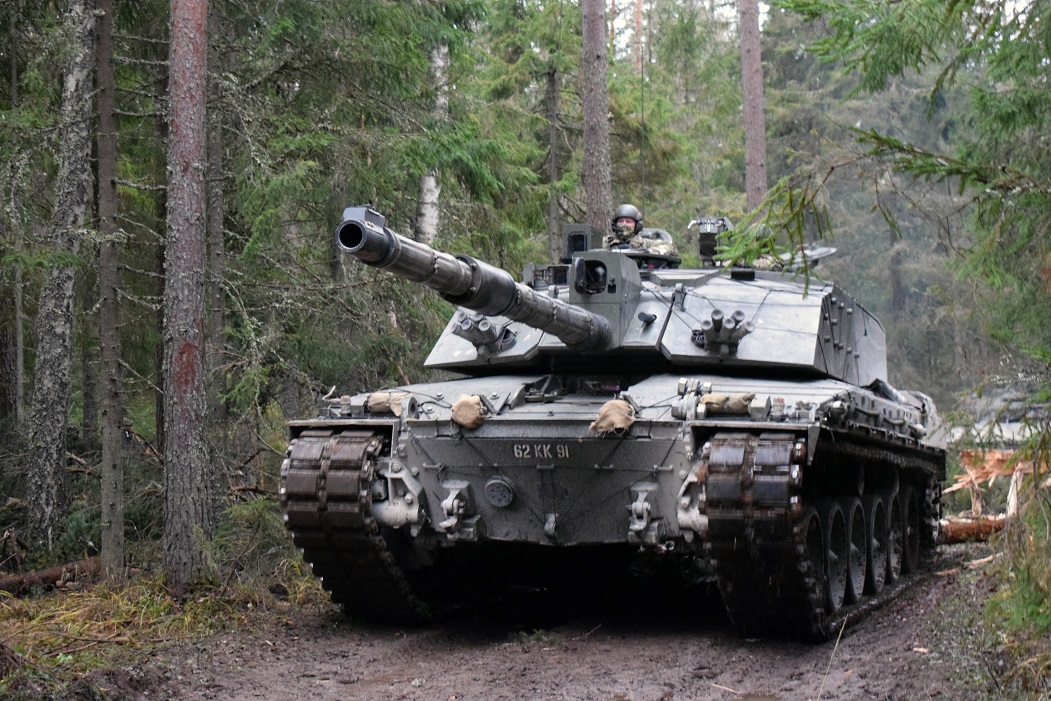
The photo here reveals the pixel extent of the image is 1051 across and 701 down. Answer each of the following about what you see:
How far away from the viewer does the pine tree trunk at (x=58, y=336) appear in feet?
36.3

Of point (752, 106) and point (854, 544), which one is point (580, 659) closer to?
point (854, 544)

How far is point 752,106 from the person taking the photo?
20766mm

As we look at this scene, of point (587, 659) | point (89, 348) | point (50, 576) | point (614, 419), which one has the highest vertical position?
point (89, 348)

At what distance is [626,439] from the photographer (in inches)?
336

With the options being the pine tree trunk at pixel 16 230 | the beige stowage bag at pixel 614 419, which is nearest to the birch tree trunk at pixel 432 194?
the pine tree trunk at pixel 16 230

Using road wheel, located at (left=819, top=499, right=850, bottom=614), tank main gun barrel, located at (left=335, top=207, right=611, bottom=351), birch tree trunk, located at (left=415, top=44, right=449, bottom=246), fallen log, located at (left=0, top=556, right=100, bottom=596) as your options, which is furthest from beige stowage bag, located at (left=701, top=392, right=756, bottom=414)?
birch tree trunk, located at (left=415, top=44, right=449, bottom=246)

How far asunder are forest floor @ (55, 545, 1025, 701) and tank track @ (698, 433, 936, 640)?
0.32 meters

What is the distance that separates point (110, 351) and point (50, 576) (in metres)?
2.08

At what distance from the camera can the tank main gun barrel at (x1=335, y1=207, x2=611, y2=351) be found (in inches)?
240

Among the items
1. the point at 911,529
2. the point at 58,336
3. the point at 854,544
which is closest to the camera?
the point at 854,544

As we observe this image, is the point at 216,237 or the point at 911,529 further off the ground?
the point at 216,237

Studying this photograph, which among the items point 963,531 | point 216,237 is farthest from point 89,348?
point 963,531

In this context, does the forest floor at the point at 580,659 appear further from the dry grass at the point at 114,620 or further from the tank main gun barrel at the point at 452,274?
the tank main gun barrel at the point at 452,274

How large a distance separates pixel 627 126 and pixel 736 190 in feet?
40.7
